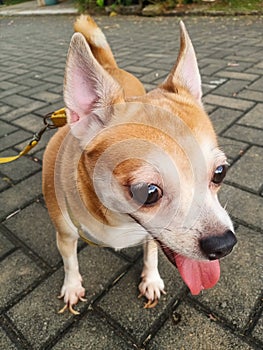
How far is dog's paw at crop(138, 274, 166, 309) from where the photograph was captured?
1848 millimetres

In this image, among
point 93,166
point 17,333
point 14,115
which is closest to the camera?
point 93,166

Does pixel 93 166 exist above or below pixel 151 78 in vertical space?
above

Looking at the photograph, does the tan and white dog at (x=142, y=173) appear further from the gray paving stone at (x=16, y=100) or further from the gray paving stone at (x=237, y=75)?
the gray paving stone at (x=237, y=75)

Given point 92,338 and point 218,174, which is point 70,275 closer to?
point 92,338

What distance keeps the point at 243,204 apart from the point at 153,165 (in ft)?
4.40

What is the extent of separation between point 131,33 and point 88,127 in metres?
7.39

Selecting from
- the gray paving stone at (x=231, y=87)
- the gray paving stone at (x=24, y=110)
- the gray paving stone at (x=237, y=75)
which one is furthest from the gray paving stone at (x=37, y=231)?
the gray paving stone at (x=237, y=75)

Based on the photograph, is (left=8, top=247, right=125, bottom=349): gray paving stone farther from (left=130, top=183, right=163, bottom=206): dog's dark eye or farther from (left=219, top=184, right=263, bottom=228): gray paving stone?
(left=219, top=184, right=263, bottom=228): gray paving stone

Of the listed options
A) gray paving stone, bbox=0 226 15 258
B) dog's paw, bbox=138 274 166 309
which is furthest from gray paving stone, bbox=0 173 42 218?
dog's paw, bbox=138 274 166 309

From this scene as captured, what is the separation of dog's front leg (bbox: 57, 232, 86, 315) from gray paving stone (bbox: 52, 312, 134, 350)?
11 centimetres

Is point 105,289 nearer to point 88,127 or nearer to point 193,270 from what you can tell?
point 193,270

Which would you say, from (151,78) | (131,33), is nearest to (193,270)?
(151,78)

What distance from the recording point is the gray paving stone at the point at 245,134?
10.3 ft

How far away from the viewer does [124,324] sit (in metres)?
1.74
